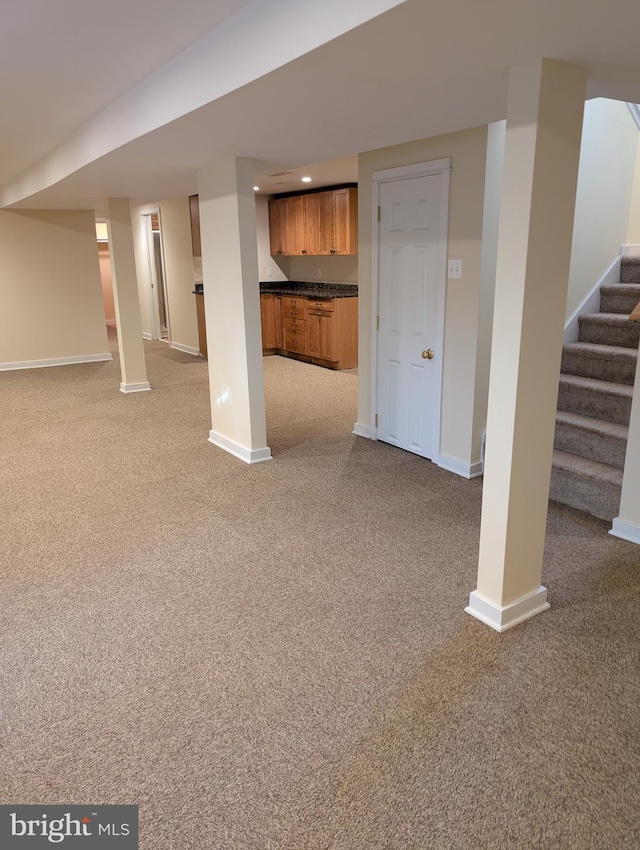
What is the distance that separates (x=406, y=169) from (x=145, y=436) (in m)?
3.03

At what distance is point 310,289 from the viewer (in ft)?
28.6

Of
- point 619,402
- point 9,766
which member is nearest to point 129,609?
point 9,766

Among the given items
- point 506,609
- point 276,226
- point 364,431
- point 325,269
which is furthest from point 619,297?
point 276,226

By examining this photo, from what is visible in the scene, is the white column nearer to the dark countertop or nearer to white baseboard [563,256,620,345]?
white baseboard [563,256,620,345]

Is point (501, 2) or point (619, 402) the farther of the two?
point (619, 402)

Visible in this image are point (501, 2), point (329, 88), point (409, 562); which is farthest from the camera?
point (409, 562)

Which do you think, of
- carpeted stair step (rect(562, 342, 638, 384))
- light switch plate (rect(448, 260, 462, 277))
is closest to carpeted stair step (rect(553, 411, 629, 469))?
carpeted stair step (rect(562, 342, 638, 384))

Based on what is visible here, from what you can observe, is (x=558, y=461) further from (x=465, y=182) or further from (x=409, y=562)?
(x=465, y=182)

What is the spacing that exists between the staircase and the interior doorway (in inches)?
279

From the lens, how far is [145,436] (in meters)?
5.16

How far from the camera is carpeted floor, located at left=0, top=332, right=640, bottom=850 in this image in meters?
1.70

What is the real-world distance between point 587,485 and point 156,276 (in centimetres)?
848

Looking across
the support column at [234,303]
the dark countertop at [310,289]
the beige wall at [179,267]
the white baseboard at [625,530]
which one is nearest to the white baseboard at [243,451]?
the support column at [234,303]

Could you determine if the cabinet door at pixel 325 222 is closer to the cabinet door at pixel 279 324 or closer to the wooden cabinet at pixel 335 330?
the wooden cabinet at pixel 335 330
